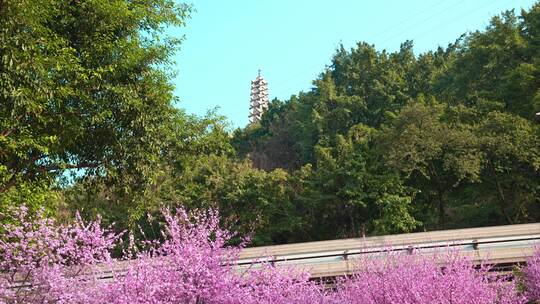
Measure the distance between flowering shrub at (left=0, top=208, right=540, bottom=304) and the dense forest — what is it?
1.27m

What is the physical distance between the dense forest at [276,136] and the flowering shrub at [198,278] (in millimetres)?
1272

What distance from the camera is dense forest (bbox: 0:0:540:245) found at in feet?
39.8

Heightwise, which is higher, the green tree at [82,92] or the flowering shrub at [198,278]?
the green tree at [82,92]

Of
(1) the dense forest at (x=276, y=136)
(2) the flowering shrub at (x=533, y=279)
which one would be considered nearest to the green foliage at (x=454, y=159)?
(1) the dense forest at (x=276, y=136)

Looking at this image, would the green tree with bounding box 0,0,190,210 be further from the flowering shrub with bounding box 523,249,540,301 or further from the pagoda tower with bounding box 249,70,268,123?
the pagoda tower with bounding box 249,70,268,123

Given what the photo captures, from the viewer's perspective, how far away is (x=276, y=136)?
61594mm

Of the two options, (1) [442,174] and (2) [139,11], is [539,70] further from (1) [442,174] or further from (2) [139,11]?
(2) [139,11]

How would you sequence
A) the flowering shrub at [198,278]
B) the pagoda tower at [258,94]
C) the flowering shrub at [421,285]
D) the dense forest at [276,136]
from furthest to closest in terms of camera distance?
the pagoda tower at [258,94]
the dense forest at [276,136]
the flowering shrub at [198,278]
the flowering shrub at [421,285]

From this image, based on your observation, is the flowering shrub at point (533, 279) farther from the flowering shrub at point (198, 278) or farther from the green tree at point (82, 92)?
the green tree at point (82, 92)

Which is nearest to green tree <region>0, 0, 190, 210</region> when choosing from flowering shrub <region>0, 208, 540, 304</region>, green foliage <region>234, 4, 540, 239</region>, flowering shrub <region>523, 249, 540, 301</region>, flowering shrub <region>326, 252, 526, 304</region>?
flowering shrub <region>0, 208, 540, 304</region>

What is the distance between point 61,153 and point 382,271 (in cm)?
972

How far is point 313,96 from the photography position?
57.6 m

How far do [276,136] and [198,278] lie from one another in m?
53.4

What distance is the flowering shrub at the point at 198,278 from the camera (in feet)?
23.2
